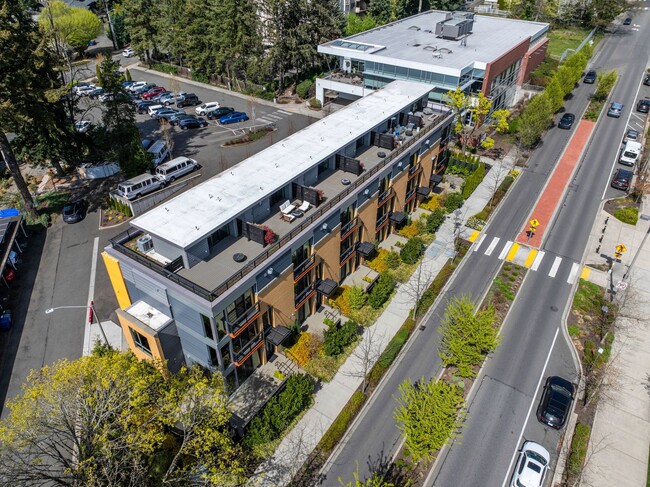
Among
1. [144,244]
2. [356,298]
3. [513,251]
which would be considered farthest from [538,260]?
[144,244]

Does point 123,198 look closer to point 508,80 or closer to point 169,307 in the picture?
point 169,307

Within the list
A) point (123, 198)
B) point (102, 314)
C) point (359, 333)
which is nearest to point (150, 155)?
point (123, 198)

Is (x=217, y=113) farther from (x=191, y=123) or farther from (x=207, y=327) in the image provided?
(x=207, y=327)

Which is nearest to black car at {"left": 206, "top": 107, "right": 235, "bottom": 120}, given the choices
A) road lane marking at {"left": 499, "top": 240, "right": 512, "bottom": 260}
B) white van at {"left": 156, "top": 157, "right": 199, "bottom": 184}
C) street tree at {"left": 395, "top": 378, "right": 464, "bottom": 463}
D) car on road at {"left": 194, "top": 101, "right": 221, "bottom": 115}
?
car on road at {"left": 194, "top": 101, "right": 221, "bottom": 115}

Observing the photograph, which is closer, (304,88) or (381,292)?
(381,292)

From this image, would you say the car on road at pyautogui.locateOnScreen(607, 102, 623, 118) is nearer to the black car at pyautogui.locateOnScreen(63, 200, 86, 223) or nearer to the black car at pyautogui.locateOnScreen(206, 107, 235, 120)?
the black car at pyautogui.locateOnScreen(206, 107, 235, 120)
